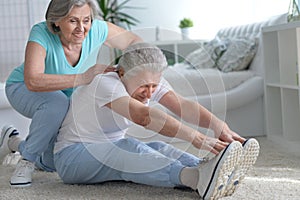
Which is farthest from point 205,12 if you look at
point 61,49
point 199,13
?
point 61,49

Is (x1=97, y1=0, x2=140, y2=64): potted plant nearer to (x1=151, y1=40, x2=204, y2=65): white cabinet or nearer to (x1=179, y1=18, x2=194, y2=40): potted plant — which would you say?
(x1=179, y1=18, x2=194, y2=40): potted plant

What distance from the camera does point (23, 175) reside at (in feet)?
7.25

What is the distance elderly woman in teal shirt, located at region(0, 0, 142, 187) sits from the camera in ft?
6.97

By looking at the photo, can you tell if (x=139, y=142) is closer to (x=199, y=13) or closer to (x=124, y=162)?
(x=124, y=162)

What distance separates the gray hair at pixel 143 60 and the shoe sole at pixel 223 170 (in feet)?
1.18

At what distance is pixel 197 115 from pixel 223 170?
305mm

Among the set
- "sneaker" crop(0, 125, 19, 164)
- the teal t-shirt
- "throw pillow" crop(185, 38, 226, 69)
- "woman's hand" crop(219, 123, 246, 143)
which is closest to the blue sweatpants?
"woman's hand" crop(219, 123, 246, 143)

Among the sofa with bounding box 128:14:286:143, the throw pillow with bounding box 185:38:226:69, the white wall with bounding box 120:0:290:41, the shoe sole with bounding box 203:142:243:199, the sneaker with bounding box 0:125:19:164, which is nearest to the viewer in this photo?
the shoe sole with bounding box 203:142:243:199

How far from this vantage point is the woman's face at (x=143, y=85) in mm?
1887

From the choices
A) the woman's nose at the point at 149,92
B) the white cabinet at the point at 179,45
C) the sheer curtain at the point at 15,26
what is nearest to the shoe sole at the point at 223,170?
the woman's nose at the point at 149,92

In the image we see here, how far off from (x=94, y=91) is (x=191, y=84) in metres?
1.50

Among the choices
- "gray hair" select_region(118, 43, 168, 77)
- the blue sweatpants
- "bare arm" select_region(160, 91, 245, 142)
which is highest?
"gray hair" select_region(118, 43, 168, 77)

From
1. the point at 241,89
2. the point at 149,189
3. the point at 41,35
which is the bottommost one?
the point at 149,189

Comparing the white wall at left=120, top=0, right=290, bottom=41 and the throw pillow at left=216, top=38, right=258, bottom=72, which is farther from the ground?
the white wall at left=120, top=0, right=290, bottom=41
